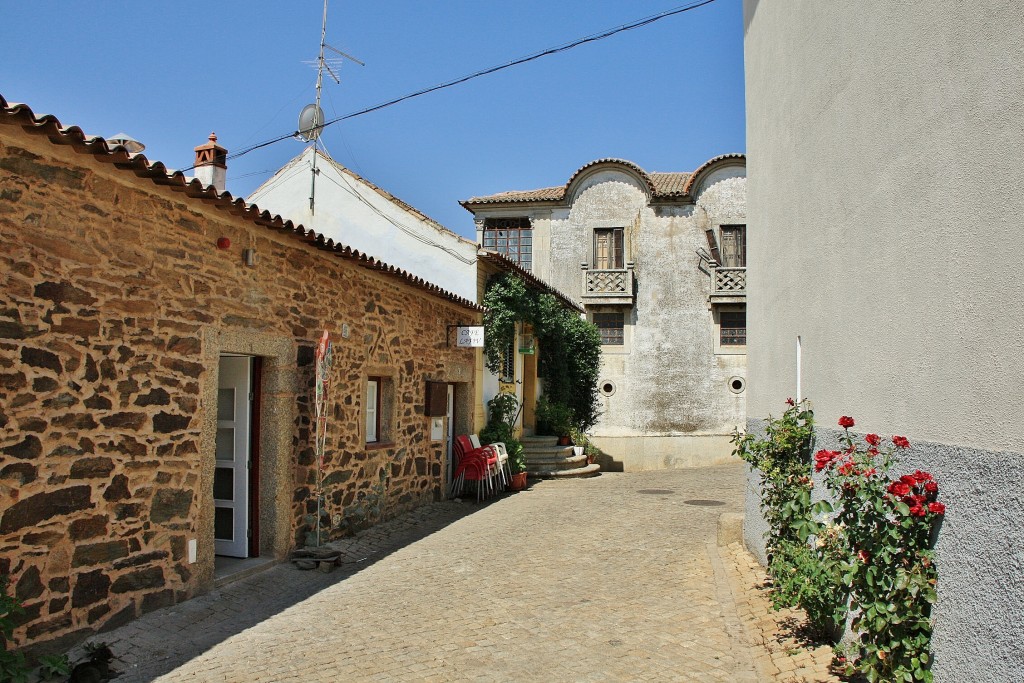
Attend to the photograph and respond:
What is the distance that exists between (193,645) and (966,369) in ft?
17.2

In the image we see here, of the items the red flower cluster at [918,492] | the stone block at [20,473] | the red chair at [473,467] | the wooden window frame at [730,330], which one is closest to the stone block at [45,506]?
the stone block at [20,473]

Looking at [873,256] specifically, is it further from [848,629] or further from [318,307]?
[318,307]

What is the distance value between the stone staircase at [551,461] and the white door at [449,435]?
9.46ft

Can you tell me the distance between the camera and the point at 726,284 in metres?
20.8

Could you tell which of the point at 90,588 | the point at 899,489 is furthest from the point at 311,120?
the point at 899,489

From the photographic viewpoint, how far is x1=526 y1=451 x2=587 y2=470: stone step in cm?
1616

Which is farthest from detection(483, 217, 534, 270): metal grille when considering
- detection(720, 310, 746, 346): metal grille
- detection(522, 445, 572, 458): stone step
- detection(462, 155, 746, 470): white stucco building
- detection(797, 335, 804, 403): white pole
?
detection(797, 335, 804, 403): white pole

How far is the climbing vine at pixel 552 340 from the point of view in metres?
14.8

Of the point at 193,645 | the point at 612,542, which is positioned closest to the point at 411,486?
the point at 612,542

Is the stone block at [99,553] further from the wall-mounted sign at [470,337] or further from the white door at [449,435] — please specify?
the wall-mounted sign at [470,337]

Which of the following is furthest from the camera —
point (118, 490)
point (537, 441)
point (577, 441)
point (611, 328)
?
point (611, 328)

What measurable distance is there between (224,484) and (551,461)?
30.5 feet

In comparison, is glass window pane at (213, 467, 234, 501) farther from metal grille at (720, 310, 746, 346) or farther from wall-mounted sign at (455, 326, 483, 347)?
metal grille at (720, 310, 746, 346)

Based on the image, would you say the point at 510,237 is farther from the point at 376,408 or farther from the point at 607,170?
the point at 376,408
